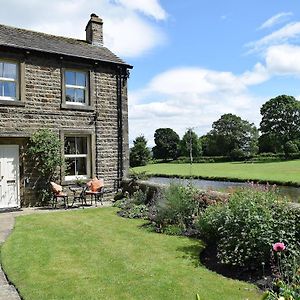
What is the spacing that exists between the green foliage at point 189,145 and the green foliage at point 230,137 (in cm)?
250

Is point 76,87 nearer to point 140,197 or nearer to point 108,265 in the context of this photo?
point 140,197

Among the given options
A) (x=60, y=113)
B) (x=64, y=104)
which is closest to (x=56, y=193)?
(x=60, y=113)

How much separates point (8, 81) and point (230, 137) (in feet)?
227

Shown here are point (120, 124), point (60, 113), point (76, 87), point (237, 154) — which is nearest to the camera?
point (60, 113)

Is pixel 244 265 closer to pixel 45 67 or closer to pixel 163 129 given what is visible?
pixel 45 67

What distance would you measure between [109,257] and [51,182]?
7714mm

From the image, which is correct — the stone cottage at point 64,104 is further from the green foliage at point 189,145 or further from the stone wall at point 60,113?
the green foliage at point 189,145

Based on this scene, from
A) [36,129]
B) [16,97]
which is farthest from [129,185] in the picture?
[16,97]

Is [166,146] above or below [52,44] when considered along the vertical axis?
below

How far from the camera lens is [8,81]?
13.5 metres

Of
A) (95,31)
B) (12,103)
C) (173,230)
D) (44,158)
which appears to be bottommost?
(173,230)

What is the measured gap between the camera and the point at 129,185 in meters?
15.2

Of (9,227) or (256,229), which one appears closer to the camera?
(256,229)

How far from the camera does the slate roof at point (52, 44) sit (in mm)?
13891
